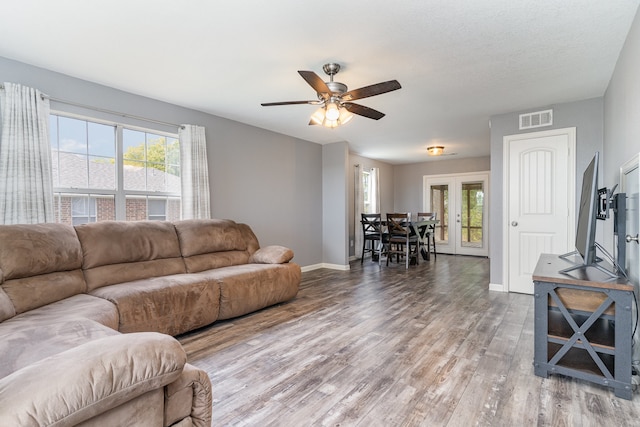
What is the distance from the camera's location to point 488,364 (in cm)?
229

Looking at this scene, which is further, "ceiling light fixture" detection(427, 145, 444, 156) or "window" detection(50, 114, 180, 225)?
"ceiling light fixture" detection(427, 145, 444, 156)

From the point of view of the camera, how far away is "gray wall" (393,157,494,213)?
7.79m

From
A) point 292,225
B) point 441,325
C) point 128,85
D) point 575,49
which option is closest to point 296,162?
point 292,225

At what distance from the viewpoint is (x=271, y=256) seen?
152 inches

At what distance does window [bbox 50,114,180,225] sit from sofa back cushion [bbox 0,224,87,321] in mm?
674

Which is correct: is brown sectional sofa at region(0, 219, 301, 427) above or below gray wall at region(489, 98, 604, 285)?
below

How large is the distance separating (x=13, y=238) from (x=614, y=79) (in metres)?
5.29

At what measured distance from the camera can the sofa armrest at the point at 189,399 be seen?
1135 millimetres

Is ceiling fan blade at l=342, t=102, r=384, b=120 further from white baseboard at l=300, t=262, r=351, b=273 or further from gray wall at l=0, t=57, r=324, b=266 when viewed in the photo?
white baseboard at l=300, t=262, r=351, b=273

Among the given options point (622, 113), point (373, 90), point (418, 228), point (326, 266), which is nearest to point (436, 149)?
point (418, 228)

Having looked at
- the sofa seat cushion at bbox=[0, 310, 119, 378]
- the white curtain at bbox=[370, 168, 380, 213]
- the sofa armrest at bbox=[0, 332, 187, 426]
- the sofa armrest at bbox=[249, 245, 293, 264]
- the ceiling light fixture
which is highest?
the ceiling light fixture

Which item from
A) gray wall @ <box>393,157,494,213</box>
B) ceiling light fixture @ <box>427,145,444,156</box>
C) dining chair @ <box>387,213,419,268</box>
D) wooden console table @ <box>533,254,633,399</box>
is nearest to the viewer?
wooden console table @ <box>533,254,633,399</box>

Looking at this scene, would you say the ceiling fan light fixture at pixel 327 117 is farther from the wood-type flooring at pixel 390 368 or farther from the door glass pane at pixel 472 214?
the door glass pane at pixel 472 214

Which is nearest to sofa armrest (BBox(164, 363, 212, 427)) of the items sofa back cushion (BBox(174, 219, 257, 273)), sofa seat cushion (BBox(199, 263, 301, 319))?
sofa seat cushion (BBox(199, 263, 301, 319))
